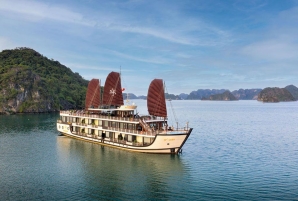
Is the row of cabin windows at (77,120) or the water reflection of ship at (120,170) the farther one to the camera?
the row of cabin windows at (77,120)

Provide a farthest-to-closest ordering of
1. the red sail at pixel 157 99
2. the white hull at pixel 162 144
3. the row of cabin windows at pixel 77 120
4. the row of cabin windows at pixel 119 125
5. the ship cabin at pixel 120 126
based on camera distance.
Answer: the row of cabin windows at pixel 77 120 < the row of cabin windows at pixel 119 125 < the red sail at pixel 157 99 < the ship cabin at pixel 120 126 < the white hull at pixel 162 144

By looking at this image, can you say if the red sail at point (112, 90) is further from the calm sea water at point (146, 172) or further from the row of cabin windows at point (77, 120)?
the calm sea water at point (146, 172)

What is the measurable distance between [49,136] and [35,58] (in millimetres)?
152356

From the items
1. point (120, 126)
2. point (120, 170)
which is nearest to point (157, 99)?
point (120, 126)

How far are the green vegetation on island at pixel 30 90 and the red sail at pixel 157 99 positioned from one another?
4368 inches

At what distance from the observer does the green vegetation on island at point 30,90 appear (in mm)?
135500

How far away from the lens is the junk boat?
39.2m

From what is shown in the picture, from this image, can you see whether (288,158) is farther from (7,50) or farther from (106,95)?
(7,50)

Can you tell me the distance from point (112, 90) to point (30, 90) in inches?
4276

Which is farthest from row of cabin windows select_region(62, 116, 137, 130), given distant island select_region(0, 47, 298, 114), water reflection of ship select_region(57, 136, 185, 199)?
distant island select_region(0, 47, 298, 114)

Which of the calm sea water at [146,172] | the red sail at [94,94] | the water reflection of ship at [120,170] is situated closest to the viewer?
the calm sea water at [146,172]

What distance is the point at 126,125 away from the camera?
141 ft

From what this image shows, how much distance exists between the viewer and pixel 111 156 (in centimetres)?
3975

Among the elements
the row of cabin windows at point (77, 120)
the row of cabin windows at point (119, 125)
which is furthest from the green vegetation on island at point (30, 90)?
the row of cabin windows at point (119, 125)
